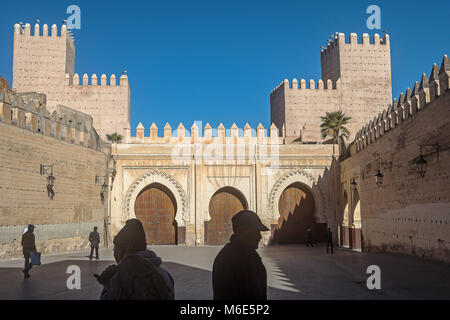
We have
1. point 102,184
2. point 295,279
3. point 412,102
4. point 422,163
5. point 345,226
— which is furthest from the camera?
point 345,226

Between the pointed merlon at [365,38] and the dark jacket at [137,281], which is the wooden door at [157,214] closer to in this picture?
the dark jacket at [137,281]

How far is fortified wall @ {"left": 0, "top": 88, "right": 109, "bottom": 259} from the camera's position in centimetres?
1439

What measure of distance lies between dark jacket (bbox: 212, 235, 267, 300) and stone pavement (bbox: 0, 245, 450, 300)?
4965 mm

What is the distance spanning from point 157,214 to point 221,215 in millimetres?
2973

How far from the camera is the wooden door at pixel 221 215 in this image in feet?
73.2

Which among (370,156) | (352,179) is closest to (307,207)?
(352,179)

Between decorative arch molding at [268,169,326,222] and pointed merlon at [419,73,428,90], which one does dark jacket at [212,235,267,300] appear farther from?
decorative arch molding at [268,169,326,222]

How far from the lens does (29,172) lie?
1535 centimetres

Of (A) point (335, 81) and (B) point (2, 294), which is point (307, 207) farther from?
(A) point (335, 81)

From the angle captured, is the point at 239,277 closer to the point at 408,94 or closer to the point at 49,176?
the point at 408,94

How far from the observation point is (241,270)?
301cm

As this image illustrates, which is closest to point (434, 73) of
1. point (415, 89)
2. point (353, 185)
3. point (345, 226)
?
point (415, 89)

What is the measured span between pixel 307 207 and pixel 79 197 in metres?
10.6

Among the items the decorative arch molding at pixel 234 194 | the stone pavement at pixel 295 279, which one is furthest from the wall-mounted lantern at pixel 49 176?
the decorative arch molding at pixel 234 194
